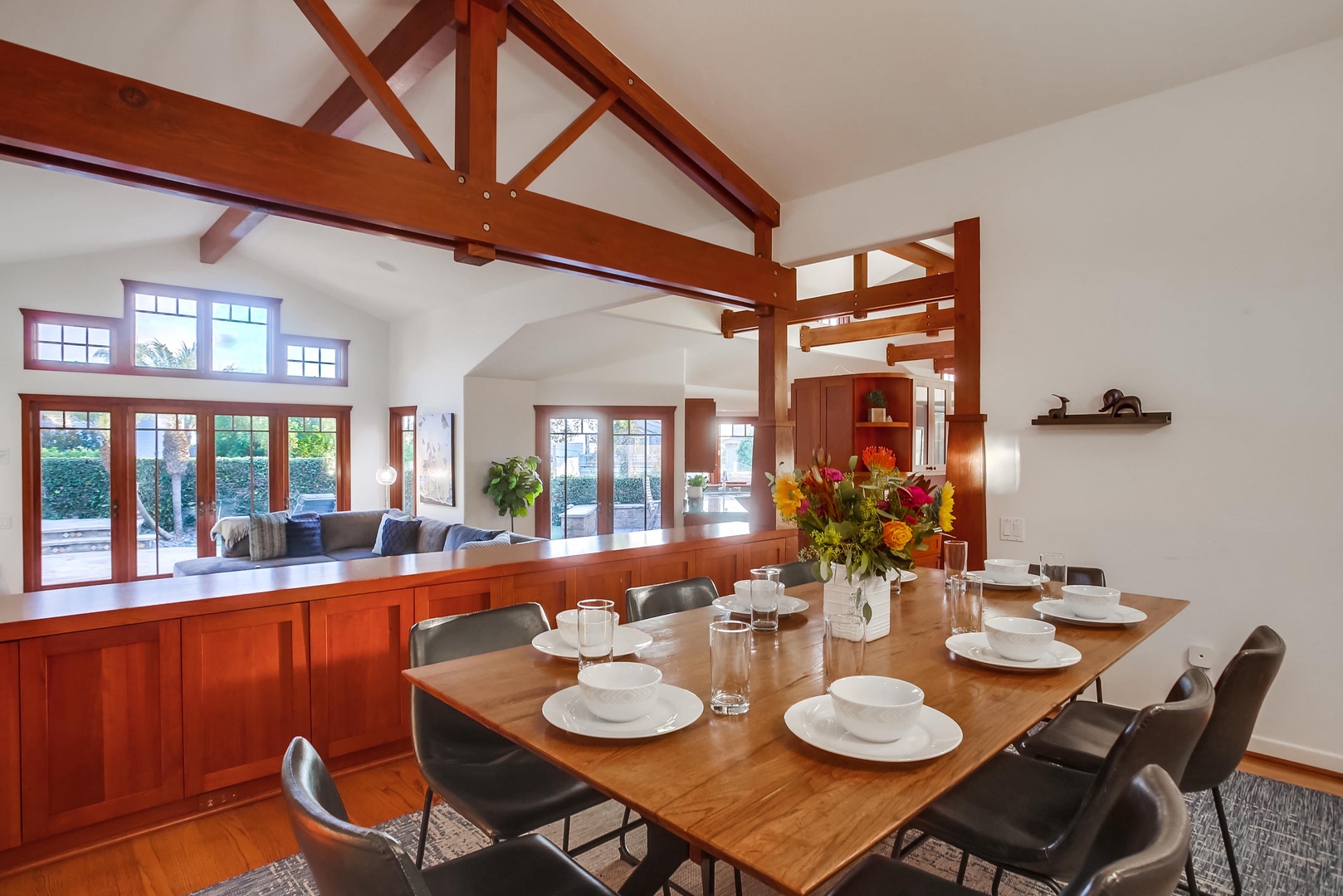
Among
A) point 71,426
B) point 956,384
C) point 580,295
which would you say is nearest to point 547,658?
point 956,384

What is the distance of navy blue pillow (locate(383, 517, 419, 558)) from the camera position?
662 centimetres

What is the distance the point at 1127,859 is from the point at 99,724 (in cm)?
273

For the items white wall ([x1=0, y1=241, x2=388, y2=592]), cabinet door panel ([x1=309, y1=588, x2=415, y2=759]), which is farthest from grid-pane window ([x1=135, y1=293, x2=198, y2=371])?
cabinet door panel ([x1=309, y1=588, x2=415, y2=759])

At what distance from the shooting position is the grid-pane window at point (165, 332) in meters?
7.00

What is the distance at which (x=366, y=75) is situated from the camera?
263cm

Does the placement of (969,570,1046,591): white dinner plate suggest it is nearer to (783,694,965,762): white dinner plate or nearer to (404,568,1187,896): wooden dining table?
(404,568,1187,896): wooden dining table

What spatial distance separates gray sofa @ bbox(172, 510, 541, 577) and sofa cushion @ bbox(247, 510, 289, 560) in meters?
0.07

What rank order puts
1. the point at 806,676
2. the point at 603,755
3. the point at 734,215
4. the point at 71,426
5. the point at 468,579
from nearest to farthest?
the point at 603,755
the point at 806,676
the point at 468,579
the point at 734,215
the point at 71,426

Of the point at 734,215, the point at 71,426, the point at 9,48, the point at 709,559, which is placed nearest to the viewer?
the point at 9,48

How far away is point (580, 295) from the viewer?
5586 millimetres

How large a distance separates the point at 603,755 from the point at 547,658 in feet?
1.87

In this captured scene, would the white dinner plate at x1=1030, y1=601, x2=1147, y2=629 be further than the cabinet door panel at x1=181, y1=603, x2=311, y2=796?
No

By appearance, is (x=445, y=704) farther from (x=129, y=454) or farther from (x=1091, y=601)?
(x=129, y=454)

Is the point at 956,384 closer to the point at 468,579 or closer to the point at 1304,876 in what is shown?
the point at 1304,876
